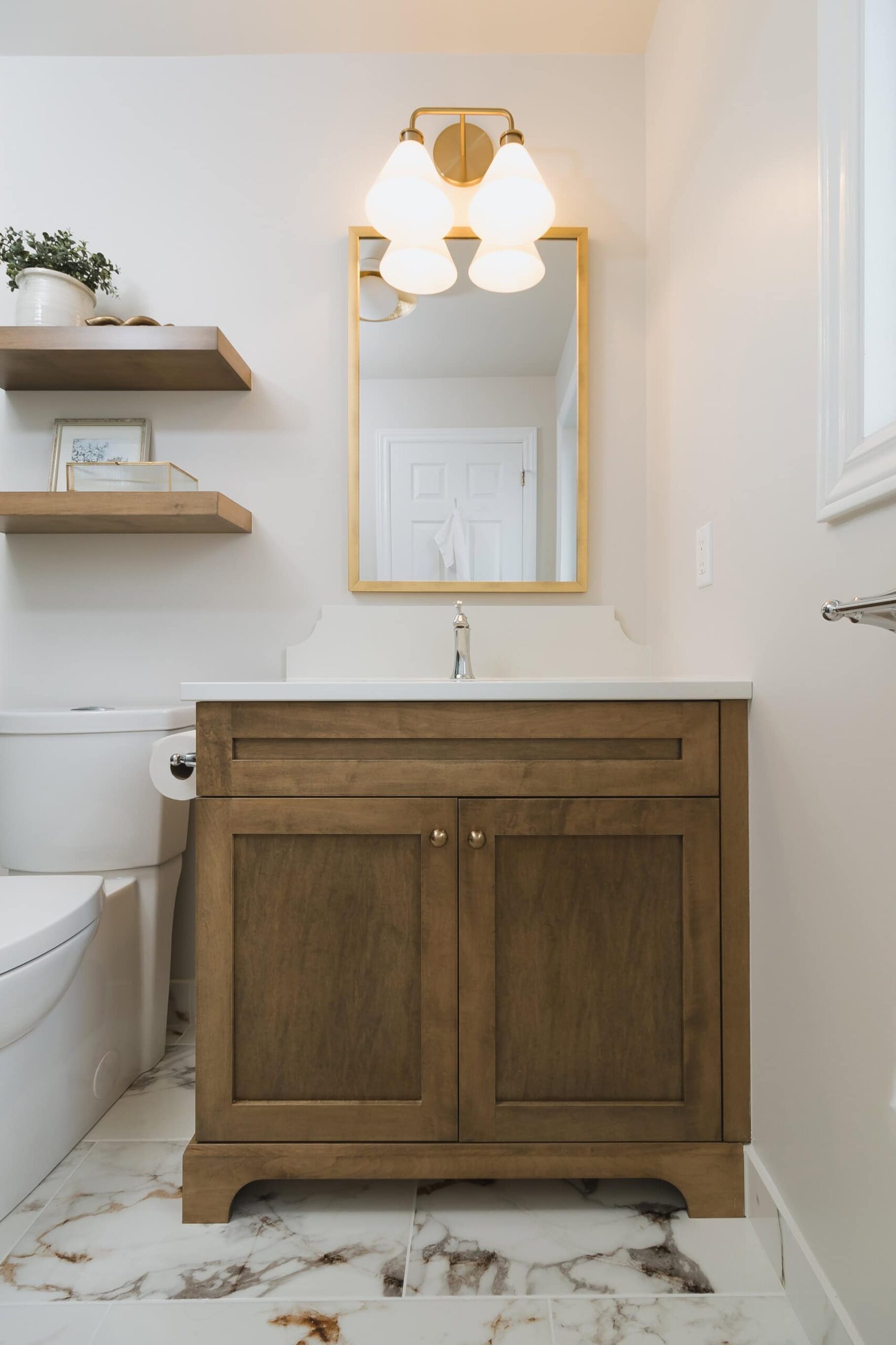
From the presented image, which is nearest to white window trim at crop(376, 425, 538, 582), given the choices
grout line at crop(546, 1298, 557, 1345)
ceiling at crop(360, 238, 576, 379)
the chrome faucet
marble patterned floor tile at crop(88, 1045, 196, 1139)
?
ceiling at crop(360, 238, 576, 379)

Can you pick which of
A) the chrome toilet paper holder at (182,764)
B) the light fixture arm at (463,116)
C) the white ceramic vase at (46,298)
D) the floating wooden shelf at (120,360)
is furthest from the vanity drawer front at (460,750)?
the light fixture arm at (463,116)

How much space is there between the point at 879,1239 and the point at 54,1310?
1029 millimetres

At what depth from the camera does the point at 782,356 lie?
1142 mm

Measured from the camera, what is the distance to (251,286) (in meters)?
1.92

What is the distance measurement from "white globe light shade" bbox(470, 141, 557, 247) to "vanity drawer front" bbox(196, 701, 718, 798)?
3.79 feet

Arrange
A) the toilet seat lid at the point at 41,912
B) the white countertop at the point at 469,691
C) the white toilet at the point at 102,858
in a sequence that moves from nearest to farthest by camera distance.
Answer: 1. the toilet seat lid at the point at 41,912
2. the white countertop at the point at 469,691
3. the white toilet at the point at 102,858

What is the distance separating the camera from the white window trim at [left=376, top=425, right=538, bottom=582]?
6.14 feet

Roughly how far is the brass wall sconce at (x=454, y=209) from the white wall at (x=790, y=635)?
13.4 inches

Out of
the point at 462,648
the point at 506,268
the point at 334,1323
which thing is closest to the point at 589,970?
the point at 334,1323

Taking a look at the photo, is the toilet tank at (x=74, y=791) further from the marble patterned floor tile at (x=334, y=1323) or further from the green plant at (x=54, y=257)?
the green plant at (x=54, y=257)

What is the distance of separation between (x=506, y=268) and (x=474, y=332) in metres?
0.16

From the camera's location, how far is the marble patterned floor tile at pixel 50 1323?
100 centimetres

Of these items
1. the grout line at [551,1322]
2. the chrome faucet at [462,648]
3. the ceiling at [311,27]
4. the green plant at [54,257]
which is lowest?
the grout line at [551,1322]

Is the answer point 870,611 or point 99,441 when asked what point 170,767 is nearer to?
point 99,441
